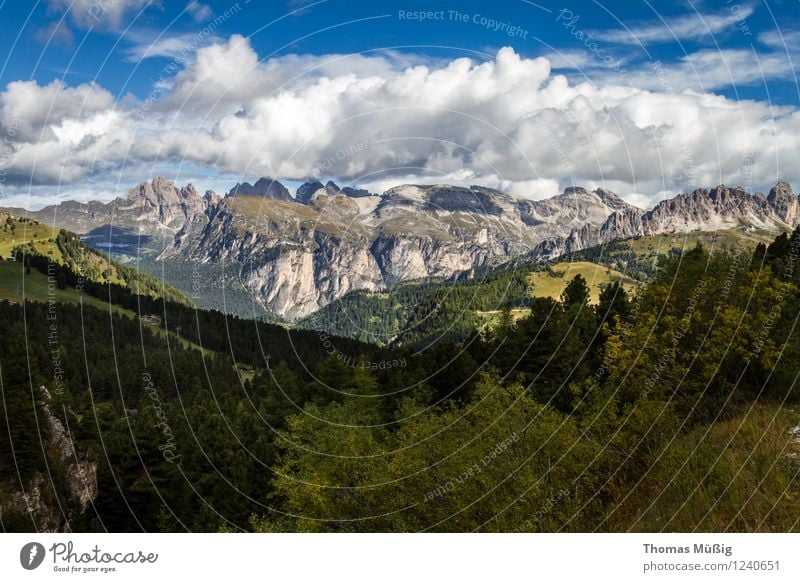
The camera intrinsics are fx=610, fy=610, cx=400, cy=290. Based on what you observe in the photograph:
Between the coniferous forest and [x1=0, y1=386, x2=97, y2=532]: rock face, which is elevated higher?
the coniferous forest

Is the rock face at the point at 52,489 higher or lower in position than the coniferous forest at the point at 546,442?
lower

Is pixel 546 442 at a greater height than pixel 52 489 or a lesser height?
greater

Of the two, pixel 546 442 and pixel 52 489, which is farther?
pixel 52 489

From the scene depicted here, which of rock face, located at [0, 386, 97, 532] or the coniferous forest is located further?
rock face, located at [0, 386, 97, 532]

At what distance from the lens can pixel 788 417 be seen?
64.1ft

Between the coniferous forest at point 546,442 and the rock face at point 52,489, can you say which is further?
the rock face at point 52,489

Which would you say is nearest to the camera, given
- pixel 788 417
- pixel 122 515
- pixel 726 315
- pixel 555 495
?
pixel 788 417

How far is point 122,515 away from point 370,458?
65838mm

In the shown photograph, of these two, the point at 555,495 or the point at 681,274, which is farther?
the point at 681,274

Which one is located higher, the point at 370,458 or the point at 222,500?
the point at 370,458

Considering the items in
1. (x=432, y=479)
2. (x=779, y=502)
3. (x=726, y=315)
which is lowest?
(x=432, y=479)

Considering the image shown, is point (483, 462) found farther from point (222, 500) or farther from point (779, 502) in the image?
point (222, 500)
